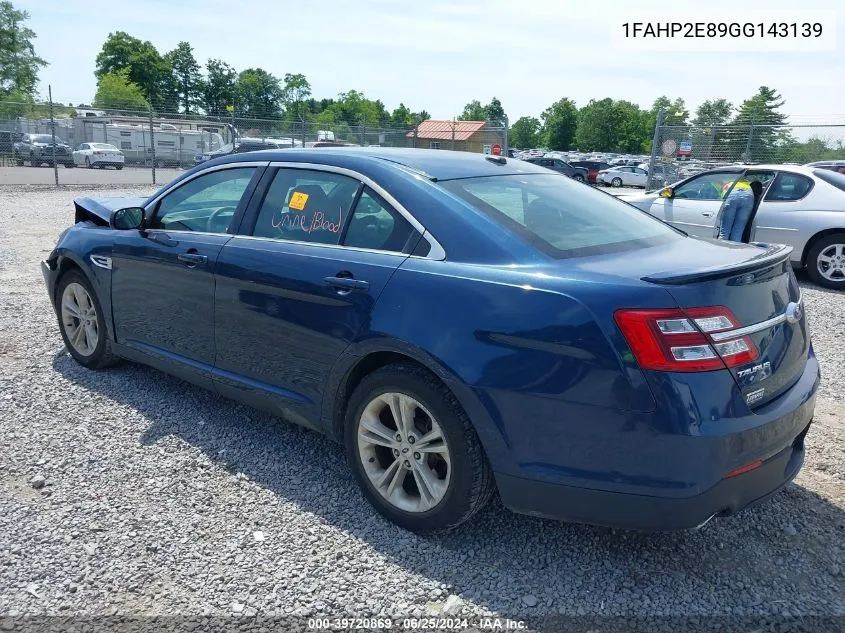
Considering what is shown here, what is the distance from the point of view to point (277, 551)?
2.84 metres

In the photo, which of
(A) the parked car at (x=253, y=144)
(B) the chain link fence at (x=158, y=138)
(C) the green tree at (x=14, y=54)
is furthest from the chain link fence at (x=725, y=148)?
(C) the green tree at (x=14, y=54)

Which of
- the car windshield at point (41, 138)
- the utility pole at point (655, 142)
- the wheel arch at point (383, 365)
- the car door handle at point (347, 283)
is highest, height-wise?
the utility pole at point (655, 142)

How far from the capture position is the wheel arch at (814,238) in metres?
8.30

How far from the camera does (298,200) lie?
352 centimetres

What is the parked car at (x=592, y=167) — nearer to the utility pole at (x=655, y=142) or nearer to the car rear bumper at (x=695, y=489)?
the utility pole at (x=655, y=142)

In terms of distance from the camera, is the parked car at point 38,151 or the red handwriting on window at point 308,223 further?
the parked car at point 38,151

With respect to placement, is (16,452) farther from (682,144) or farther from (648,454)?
(682,144)

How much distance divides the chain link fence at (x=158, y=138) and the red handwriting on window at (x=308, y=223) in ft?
63.3

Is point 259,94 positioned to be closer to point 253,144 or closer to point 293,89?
point 293,89

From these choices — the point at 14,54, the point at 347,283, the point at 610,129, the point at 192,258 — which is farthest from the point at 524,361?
the point at 610,129

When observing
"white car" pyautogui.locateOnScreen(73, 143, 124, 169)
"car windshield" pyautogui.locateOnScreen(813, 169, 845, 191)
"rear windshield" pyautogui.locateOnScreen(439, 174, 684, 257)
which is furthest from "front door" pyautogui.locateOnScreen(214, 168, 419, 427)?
"white car" pyautogui.locateOnScreen(73, 143, 124, 169)

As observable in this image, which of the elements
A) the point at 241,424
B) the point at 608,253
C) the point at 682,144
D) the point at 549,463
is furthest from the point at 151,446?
the point at 682,144

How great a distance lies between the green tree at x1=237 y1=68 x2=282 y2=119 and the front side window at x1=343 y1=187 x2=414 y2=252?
99.7 metres

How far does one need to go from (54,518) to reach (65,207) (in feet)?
44.9
